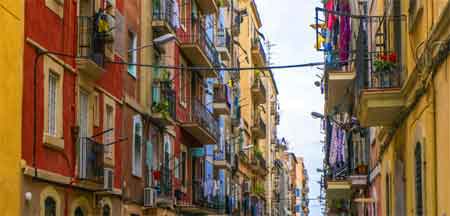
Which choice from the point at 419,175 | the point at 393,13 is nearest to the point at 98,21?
the point at 393,13

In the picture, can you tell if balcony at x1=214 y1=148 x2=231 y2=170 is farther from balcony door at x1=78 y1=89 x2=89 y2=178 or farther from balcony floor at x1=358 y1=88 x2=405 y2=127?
balcony floor at x1=358 y1=88 x2=405 y2=127

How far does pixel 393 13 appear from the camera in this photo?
17.7 meters

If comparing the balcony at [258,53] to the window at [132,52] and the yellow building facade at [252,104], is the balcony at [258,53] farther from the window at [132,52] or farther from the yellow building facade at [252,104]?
the window at [132,52]

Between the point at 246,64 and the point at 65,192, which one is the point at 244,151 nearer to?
the point at 246,64

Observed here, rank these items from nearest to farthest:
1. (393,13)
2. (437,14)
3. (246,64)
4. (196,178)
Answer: (437,14) → (393,13) → (196,178) → (246,64)

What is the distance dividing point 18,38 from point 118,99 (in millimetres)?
8618

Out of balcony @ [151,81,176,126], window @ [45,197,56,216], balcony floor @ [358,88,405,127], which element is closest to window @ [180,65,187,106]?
balcony @ [151,81,176,126]

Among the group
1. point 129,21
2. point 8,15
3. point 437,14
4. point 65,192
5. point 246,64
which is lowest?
point 65,192

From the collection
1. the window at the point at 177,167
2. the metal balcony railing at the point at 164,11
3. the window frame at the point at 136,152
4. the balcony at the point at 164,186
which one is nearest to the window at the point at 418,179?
the window frame at the point at 136,152

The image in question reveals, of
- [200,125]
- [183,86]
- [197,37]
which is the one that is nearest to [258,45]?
[197,37]

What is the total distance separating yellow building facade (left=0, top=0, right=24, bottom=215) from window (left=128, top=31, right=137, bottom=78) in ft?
32.8

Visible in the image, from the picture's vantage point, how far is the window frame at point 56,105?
69.0 feet

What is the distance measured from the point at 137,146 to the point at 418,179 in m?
15.5

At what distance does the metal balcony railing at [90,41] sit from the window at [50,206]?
3.82 m
